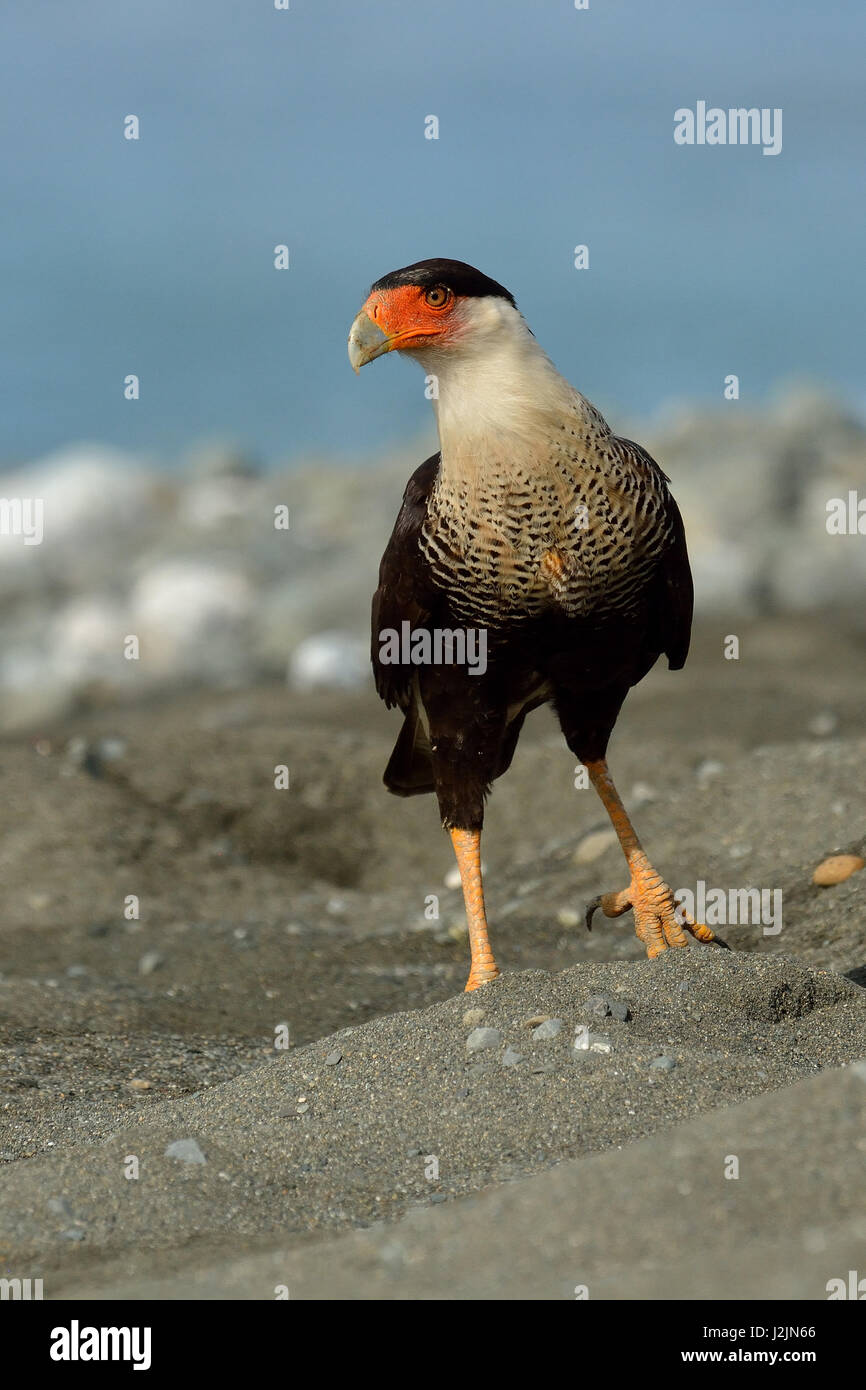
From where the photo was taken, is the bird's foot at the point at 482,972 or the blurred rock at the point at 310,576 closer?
the bird's foot at the point at 482,972

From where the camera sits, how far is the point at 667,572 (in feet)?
16.4

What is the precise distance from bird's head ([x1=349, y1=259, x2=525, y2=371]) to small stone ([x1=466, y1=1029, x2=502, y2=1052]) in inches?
81.0

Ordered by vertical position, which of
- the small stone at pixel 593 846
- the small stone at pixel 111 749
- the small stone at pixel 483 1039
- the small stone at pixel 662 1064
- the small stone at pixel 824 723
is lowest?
the small stone at pixel 662 1064

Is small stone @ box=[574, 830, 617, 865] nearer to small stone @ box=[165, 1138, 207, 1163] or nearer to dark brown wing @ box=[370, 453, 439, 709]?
dark brown wing @ box=[370, 453, 439, 709]

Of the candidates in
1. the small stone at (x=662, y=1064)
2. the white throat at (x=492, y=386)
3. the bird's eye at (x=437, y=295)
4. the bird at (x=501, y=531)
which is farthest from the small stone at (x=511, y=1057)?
the bird's eye at (x=437, y=295)

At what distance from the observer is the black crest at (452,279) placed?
4.72 meters

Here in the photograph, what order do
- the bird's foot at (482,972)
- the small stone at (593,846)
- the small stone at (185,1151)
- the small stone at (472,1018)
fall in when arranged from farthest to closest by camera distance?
the small stone at (593,846), the bird's foot at (482,972), the small stone at (472,1018), the small stone at (185,1151)

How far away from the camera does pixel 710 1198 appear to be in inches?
113

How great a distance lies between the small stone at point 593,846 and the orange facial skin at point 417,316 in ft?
13.5

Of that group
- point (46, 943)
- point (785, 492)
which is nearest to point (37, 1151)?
point (46, 943)

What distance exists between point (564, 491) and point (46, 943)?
177 inches

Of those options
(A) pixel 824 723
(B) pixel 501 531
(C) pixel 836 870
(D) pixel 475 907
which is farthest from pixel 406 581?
(A) pixel 824 723

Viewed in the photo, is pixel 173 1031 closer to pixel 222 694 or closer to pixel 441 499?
pixel 441 499

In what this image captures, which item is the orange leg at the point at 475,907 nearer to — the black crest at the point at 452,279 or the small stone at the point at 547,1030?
the small stone at the point at 547,1030
